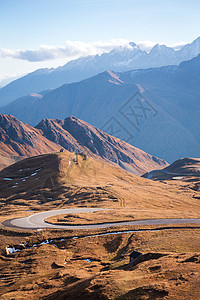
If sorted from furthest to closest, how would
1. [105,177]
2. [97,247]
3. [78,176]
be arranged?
1. [105,177]
2. [78,176]
3. [97,247]

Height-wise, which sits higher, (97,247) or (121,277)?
(121,277)

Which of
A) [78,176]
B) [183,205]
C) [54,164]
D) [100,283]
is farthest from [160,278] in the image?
[54,164]

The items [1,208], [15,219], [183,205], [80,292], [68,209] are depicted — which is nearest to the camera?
[80,292]

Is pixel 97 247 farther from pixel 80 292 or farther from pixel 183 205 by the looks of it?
pixel 183 205

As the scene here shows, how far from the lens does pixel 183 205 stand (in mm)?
121438

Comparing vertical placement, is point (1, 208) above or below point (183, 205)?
above

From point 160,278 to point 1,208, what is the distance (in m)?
83.2

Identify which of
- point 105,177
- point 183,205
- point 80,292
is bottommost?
point 183,205

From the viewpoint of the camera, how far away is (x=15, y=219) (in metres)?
75.9

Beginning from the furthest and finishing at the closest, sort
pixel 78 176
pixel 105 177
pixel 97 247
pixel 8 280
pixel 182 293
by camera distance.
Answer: pixel 105 177
pixel 78 176
pixel 97 247
pixel 8 280
pixel 182 293

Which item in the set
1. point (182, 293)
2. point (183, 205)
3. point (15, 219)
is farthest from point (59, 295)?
point (183, 205)

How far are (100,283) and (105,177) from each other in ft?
383

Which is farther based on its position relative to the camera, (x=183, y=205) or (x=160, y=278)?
(x=183, y=205)

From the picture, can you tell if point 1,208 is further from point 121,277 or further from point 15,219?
point 121,277
